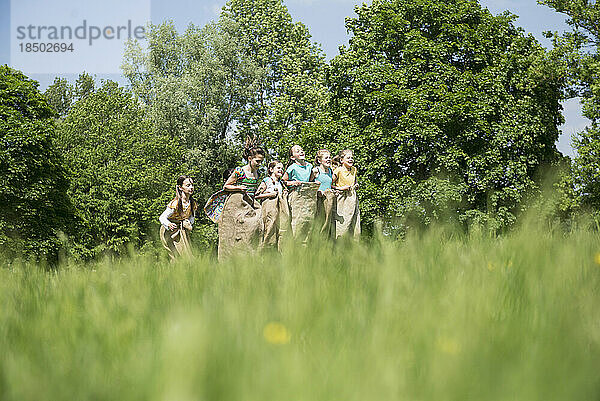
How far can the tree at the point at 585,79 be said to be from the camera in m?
24.3

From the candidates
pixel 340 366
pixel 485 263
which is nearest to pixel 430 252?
pixel 485 263

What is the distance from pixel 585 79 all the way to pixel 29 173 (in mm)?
26641

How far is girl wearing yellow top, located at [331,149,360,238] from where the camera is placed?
12759 millimetres

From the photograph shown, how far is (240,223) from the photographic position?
34.9 ft

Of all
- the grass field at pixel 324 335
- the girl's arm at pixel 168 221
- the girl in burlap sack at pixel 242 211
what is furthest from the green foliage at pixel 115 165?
the grass field at pixel 324 335

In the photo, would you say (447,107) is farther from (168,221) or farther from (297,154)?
(168,221)

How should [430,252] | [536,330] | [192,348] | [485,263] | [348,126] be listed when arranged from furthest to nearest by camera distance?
[348,126], [430,252], [485,263], [536,330], [192,348]

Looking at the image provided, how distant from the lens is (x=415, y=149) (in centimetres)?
2673

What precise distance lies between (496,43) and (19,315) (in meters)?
29.3

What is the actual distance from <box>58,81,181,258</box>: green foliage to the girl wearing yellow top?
23961mm

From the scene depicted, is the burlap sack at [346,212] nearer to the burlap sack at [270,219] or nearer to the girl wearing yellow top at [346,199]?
the girl wearing yellow top at [346,199]

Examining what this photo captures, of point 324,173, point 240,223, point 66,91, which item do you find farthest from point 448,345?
point 66,91

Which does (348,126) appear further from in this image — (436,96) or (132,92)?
(132,92)

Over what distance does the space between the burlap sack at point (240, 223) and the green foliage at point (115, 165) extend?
25425 millimetres
